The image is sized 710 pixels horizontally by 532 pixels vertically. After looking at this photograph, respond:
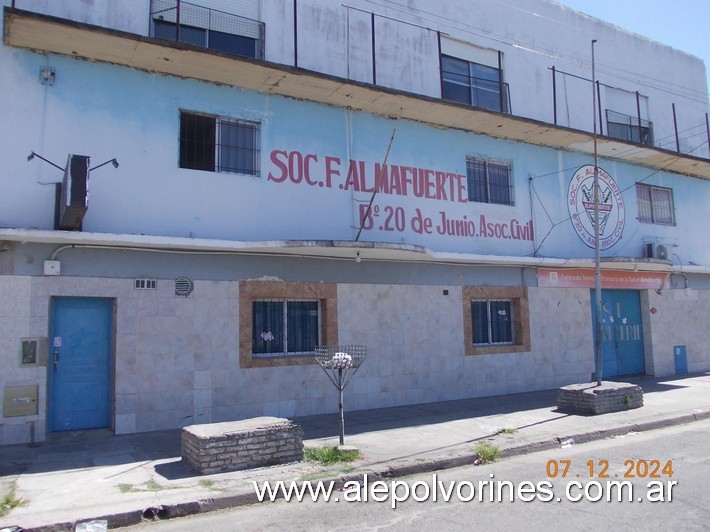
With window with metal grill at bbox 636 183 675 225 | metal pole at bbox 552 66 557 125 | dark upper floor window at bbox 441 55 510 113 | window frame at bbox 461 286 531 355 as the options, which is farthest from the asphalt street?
window with metal grill at bbox 636 183 675 225

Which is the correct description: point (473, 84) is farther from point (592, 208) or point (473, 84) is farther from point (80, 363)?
point (80, 363)

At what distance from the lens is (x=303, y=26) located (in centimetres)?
1193

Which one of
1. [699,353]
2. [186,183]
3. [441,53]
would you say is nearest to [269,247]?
[186,183]

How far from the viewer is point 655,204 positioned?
1736 cm

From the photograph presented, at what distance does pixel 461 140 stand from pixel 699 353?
10659 millimetres

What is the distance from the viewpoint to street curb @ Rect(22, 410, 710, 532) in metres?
5.73

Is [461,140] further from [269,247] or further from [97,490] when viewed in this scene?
[97,490]

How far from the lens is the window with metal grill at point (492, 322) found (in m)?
13.6

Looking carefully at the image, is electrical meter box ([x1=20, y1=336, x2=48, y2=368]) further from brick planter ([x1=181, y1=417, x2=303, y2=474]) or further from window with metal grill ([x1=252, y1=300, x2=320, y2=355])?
window with metal grill ([x1=252, y1=300, x2=320, y2=355])

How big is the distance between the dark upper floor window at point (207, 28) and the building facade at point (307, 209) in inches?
1.5

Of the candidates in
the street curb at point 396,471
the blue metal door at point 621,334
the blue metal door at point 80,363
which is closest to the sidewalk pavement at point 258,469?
the street curb at point 396,471

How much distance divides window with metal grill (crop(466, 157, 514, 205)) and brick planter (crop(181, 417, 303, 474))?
7837 mm

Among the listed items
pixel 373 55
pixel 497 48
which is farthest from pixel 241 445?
pixel 497 48

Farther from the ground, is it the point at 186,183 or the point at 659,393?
the point at 186,183
